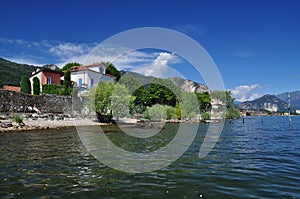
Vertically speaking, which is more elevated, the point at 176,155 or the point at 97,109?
the point at 97,109

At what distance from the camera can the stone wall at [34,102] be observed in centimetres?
3798

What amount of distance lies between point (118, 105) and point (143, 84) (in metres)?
44.9

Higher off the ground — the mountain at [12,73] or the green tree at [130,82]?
the mountain at [12,73]

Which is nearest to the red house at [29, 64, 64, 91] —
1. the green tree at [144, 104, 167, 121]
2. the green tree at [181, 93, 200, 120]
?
the green tree at [144, 104, 167, 121]

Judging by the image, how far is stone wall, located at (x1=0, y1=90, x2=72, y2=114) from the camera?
125ft

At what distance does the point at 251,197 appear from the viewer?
302 inches

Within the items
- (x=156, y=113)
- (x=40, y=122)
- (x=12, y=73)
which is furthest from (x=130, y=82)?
(x=12, y=73)

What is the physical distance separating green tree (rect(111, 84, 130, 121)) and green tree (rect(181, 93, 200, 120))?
124 ft

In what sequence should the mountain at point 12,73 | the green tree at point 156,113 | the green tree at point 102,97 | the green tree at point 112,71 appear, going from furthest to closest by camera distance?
the mountain at point 12,73 → the green tree at point 112,71 → the green tree at point 156,113 → the green tree at point 102,97

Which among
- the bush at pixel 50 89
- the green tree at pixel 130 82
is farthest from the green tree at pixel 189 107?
the bush at pixel 50 89

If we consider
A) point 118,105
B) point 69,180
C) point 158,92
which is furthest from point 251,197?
point 158,92

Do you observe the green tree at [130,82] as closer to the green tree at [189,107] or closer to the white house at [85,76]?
the green tree at [189,107]

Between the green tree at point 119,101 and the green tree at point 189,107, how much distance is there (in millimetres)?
37796

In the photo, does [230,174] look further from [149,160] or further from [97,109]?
[97,109]
